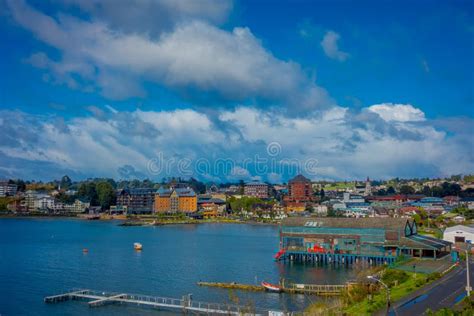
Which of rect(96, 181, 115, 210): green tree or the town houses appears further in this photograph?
rect(96, 181, 115, 210): green tree

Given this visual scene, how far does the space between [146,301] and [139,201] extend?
350ft

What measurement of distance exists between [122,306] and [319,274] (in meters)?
19.0

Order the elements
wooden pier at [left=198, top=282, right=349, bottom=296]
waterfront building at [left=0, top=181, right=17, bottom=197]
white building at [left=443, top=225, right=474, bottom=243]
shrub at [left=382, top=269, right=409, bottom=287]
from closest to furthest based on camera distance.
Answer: shrub at [left=382, top=269, right=409, bottom=287] < wooden pier at [left=198, top=282, right=349, bottom=296] < white building at [left=443, top=225, right=474, bottom=243] < waterfront building at [left=0, top=181, right=17, bottom=197]

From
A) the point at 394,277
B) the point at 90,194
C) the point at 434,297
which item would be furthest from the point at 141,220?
the point at 434,297

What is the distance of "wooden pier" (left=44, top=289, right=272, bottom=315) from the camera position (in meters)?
31.1

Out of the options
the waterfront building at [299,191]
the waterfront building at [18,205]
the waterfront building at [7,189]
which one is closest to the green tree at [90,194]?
the waterfront building at [18,205]

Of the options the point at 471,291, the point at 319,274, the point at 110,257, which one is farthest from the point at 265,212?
the point at 471,291

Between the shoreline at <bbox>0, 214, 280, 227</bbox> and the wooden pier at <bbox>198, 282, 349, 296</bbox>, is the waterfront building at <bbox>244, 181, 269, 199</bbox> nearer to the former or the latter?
the shoreline at <bbox>0, 214, 280, 227</bbox>

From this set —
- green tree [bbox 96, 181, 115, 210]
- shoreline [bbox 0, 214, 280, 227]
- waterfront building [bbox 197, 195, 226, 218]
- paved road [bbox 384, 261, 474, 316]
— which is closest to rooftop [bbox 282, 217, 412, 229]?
paved road [bbox 384, 261, 474, 316]

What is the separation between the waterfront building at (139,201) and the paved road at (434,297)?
4347 inches

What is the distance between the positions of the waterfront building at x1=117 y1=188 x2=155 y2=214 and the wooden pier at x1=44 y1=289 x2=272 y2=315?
10116cm

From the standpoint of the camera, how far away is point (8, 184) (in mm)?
177000

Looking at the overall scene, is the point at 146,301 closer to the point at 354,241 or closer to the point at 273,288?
the point at 273,288

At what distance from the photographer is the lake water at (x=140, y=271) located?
111ft
